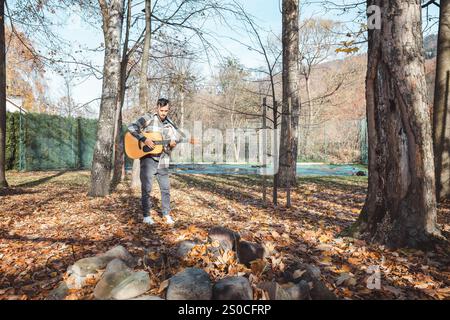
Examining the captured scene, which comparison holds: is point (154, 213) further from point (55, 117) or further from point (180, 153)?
point (180, 153)

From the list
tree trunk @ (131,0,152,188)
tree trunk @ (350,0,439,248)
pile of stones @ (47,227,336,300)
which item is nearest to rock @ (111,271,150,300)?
pile of stones @ (47,227,336,300)

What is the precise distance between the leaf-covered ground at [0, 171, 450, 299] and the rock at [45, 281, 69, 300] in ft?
0.25

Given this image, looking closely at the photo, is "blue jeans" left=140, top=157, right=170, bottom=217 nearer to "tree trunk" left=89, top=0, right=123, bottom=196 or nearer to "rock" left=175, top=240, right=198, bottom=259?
"rock" left=175, top=240, right=198, bottom=259

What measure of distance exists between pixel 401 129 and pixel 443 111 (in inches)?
168

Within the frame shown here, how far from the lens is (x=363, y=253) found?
11.3ft

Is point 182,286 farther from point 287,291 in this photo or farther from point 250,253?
point 250,253

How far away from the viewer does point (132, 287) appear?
2.35 m

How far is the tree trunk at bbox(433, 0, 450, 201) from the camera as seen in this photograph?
660 cm

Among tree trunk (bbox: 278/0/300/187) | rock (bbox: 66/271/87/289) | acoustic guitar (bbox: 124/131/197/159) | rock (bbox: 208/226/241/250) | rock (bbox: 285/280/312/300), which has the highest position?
tree trunk (bbox: 278/0/300/187)

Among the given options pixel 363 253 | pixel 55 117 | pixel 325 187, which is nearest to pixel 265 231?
pixel 363 253

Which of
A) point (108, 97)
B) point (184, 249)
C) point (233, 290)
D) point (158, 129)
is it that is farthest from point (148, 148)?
point (108, 97)

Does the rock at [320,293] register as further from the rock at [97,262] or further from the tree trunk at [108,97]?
the tree trunk at [108,97]

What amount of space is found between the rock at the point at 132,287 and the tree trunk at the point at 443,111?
660cm
